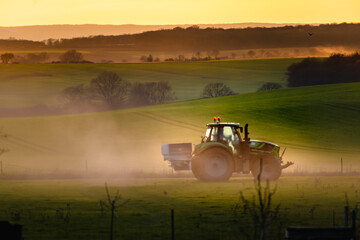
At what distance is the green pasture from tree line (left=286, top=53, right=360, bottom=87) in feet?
13.5

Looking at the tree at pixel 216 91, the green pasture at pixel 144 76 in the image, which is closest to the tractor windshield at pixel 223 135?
the green pasture at pixel 144 76

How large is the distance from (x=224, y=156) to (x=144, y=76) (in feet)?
305

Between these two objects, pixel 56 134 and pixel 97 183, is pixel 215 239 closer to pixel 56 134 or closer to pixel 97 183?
pixel 97 183

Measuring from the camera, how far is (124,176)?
42.7 metres

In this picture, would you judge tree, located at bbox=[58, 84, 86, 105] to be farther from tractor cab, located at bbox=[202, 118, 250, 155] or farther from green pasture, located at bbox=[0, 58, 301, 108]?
tractor cab, located at bbox=[202, 118, 250, 155]

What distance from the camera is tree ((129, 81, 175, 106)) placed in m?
108

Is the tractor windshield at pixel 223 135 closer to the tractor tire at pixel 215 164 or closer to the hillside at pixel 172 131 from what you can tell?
the tractor tire at pixel 215 164

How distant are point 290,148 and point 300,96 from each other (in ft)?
92.2

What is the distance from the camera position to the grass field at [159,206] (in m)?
21.5

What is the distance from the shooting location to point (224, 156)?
34156 mm

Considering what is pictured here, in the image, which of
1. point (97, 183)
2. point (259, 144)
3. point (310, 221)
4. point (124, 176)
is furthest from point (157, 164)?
point (310, 221)

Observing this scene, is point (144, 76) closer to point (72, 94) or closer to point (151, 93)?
point (151, 93)

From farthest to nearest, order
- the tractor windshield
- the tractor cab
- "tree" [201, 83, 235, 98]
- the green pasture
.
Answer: the green pasture < "tree" [201, 83, 235, 98] < the tractor windshield < the tractor cab

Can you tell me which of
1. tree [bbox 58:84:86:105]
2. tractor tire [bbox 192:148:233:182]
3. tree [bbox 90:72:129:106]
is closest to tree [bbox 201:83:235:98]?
tree [bbox 90:72:129:106]
